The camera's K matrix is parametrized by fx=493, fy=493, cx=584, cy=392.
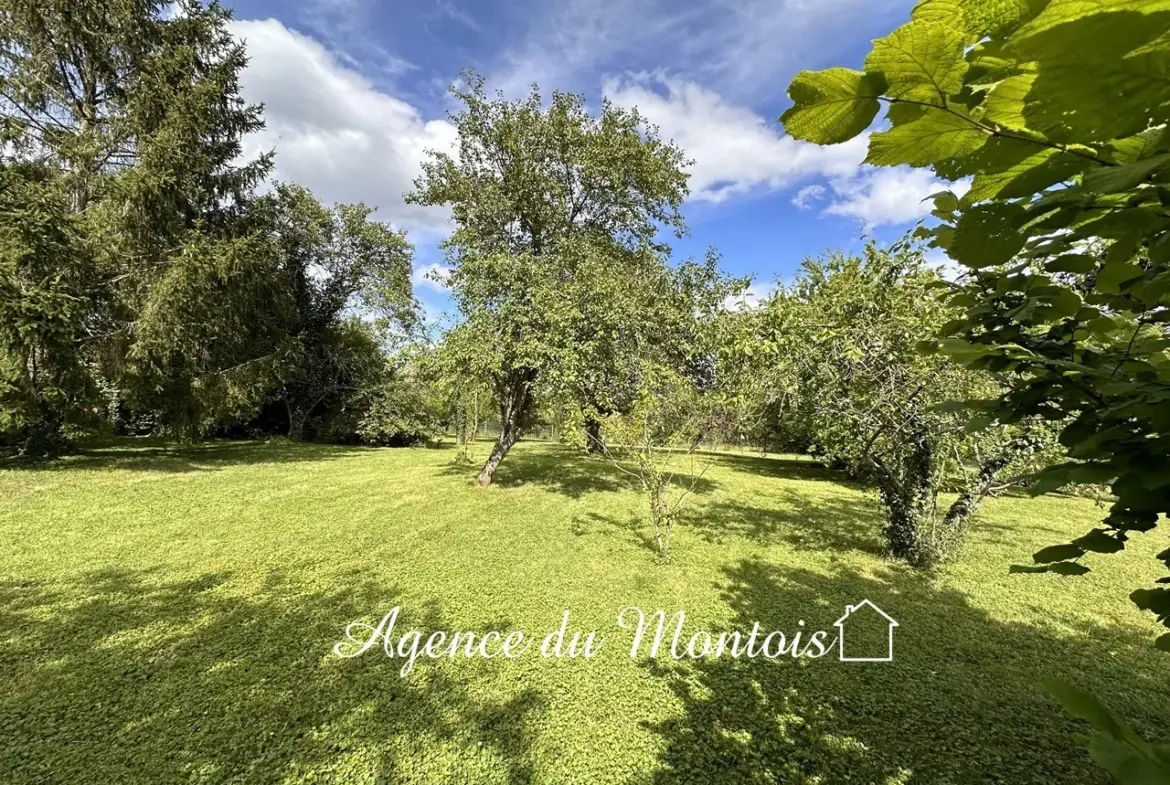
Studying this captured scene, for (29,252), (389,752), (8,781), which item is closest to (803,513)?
(389,752)

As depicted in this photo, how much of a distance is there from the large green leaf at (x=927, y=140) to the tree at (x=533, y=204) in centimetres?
813

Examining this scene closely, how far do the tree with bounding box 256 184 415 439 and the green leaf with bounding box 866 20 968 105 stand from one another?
18922 millimetres

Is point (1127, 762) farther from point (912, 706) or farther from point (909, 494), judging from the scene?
point (909, 494)

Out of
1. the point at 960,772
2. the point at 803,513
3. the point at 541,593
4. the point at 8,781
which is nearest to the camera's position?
the point at 8,781

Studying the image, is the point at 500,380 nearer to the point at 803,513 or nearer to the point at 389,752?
the point at 803,513

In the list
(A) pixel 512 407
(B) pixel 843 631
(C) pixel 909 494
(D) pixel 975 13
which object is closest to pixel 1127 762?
(D) pixel 975 13

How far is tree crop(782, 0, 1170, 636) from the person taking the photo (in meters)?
0.42

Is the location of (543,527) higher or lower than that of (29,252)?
lower

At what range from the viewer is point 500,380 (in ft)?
31.6

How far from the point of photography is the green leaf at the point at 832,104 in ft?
1.75

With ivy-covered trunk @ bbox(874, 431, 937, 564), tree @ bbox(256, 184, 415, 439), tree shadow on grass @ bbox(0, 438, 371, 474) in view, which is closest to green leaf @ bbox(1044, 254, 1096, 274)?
ivy-covered trunk @ bbox(874, 431, 937, 564)

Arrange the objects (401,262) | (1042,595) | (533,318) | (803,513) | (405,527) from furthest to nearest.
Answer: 1. (401,262)
2. (803,513)
3. (533,318)
4. (405,527)
5. (1042,595)

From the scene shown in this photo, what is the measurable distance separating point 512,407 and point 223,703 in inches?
277

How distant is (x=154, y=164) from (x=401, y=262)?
33.2 feet
